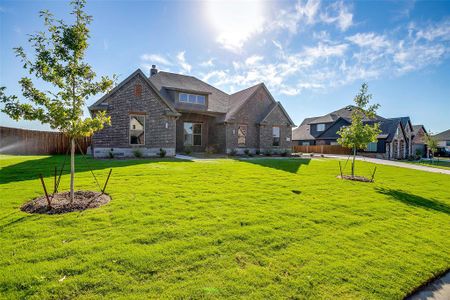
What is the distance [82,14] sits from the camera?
19.6 ft

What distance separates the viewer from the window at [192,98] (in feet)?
73.0

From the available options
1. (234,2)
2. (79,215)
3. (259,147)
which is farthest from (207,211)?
(259,147)

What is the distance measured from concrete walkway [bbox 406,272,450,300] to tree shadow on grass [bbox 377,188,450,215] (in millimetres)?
5004

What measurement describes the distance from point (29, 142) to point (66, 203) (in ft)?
59.6

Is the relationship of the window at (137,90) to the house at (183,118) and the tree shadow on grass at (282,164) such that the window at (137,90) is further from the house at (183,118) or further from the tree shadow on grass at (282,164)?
the tree shadow on grass at (282,164)

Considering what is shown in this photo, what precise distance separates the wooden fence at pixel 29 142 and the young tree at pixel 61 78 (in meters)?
15.3

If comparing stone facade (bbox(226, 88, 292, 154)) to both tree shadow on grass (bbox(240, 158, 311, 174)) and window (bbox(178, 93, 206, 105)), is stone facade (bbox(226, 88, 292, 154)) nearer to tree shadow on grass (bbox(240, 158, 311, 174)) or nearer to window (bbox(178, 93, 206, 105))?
window (bbox(178, 93, 206, 105))

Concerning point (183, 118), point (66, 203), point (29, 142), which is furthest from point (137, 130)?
point (66, 203)

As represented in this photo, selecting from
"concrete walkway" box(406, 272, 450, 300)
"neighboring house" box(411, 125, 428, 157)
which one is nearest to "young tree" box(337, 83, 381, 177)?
"concrete walkway" box(406, 272, 450, 300)

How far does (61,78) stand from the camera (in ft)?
19.7

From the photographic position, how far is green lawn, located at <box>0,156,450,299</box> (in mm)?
3115

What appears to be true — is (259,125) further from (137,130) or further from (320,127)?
(320,127)

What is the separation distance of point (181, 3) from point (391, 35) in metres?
12.1

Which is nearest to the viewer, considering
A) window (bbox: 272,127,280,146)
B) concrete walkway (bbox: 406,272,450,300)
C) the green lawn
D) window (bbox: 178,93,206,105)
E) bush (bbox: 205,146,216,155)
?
the green lawn
